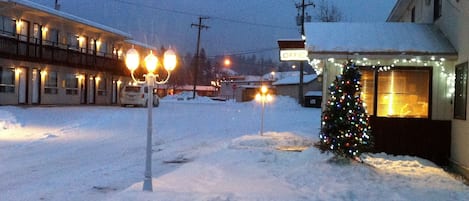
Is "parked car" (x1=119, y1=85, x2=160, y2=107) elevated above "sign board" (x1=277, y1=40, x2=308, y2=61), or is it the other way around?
"sign board" (x1=277, y1=40, x2=308, y2=61)

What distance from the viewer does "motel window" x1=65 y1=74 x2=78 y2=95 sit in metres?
34.8

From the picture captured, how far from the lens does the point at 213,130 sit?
21625 mm

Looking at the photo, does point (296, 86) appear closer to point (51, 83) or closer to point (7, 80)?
point (51, 83)

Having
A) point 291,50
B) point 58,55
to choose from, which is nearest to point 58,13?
point 58,55

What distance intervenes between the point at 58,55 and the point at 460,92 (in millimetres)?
26974

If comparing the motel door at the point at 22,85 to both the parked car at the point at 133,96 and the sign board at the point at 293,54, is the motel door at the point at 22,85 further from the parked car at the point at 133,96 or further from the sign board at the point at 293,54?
the sign board at the point at 293,54

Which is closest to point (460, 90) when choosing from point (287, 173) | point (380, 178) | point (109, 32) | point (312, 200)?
point (380, 178)

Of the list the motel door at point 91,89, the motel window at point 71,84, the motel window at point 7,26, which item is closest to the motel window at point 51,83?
the motel window at point 71,84

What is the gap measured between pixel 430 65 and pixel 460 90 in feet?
4.82

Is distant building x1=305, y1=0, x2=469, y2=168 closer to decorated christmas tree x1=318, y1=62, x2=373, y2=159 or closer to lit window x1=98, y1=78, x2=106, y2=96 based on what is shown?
decorated christmas tree x1=318, y1=62, x2=373, y2=159

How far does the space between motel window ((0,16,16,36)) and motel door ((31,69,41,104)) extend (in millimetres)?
3168

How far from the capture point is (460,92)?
1174 centimetres

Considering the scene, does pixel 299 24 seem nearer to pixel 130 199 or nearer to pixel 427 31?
pixel 427 31

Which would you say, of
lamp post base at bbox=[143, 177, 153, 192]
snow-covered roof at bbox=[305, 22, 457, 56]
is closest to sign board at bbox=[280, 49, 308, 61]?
snow-covered roof at bbox=[305, 22, 457, 56]
